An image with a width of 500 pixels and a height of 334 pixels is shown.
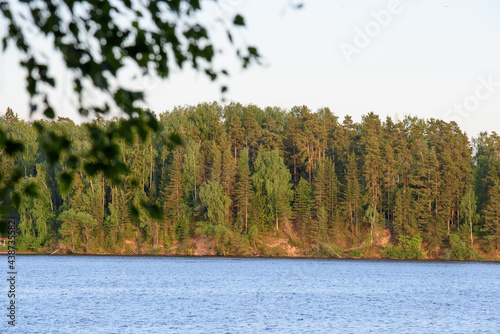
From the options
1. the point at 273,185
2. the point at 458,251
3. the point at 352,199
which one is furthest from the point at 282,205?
the point at 458,251

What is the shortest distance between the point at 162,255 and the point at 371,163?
105ft

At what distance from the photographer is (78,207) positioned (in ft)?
291

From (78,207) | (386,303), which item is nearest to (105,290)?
(386,303)

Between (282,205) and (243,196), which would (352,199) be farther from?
(243,196)

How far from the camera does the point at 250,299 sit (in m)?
41.4

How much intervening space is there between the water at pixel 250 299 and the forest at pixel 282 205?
14283mm

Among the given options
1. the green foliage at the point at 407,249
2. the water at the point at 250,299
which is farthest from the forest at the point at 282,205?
the water at the point at 250,299

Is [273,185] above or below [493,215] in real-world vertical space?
above

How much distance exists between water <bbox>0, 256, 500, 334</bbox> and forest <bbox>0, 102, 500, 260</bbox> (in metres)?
14.3

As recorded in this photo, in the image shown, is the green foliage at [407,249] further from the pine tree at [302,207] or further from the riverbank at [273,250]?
the pine tree at [302,207]

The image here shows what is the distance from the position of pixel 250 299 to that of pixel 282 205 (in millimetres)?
48515

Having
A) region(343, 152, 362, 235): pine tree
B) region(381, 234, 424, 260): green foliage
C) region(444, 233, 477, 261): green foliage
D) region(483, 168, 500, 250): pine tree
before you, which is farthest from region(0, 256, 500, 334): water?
region(343, 152, 362, 235): pine tree

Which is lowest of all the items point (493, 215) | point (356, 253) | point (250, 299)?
point (250, 299)

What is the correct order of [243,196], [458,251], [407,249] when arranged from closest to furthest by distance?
[458,251] → [407,249] → [243,196]
